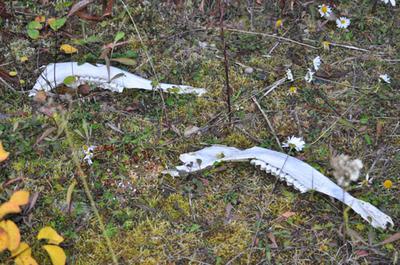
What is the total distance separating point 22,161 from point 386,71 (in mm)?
2000

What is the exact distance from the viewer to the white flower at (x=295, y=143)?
231cm

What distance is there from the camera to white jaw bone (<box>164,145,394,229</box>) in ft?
6.89

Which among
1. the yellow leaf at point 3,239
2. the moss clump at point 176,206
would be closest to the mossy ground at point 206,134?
the moss clump at point 176,206

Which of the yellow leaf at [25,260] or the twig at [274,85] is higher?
the twig at [274,85]

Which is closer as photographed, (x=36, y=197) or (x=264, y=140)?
(x=36, y=197)

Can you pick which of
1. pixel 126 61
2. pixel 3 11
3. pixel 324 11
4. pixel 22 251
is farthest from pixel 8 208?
pixel 324 11

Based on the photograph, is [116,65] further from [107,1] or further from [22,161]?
[22,161]

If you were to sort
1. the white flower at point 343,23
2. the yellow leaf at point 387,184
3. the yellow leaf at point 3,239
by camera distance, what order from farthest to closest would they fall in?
the white flower at point 343,23
the yellow leaf at point 387,184
the yellow leaf at point 3,239

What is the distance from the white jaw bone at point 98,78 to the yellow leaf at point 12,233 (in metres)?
0.85

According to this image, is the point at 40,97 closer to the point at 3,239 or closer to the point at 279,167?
the point at 3,239

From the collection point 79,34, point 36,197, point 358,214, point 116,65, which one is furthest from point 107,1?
point 358,214

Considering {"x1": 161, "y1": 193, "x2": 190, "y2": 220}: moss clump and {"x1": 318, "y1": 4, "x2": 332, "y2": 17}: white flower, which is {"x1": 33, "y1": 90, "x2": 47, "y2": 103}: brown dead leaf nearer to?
{"x1": 161, "y1": 193, "x2": 190, "y2": 220}: moss clump

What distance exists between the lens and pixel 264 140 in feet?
7.81

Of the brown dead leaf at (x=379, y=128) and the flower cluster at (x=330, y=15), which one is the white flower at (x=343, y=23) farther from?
the brown dead leaf at (x=379, y=128)
